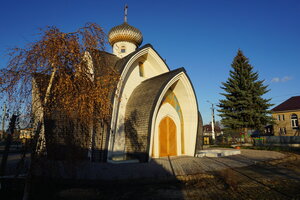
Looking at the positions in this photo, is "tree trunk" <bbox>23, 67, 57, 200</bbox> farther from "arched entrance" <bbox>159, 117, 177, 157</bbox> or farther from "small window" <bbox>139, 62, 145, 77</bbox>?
"small window" <bbox>139, 62, 145, 77</bbox>

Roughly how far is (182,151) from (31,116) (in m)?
9.85

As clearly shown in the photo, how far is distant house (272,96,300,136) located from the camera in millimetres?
31812

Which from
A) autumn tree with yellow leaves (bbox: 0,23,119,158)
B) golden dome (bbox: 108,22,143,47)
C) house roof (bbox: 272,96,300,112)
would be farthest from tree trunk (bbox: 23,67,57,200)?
house roof (bbox: 272,96,300,112)

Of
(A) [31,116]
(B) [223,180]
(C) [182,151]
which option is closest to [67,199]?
(A) [31,116]

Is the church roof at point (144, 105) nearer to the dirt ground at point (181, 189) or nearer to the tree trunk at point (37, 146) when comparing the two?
the dirt ground at point (181, 189)

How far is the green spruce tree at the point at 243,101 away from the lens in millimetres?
22656

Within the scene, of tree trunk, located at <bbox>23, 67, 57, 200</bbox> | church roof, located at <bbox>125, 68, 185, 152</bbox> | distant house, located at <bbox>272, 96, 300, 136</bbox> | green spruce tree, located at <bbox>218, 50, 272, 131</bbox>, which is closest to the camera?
tree trunk, located at <bbox>23, 67, 57, 200</bbox>

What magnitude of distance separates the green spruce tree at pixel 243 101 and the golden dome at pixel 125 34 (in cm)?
1425

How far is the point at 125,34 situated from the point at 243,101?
15641 mm

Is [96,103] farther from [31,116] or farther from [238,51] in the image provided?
[238,51]

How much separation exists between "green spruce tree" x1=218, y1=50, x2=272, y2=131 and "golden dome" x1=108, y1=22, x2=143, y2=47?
14246mm

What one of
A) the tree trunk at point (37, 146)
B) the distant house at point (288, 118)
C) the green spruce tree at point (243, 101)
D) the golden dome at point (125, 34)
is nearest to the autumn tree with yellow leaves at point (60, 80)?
the tree trunk at point (37, 146)

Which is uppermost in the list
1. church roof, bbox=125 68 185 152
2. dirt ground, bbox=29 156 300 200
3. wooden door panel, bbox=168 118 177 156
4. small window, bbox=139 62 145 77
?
small window, bbox=139 62 145 77

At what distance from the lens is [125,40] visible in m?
15.4
